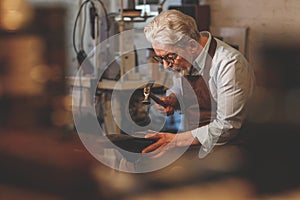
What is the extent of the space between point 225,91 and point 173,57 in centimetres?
11

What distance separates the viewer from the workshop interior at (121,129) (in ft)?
3.52

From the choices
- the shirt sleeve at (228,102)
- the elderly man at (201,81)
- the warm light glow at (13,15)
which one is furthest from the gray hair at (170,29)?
the warm light glow at (13,15)

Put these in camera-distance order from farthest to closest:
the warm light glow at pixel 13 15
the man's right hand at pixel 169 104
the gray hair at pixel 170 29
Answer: the warm light glow at pixel 13 15 < the man's right hand at pixel 169 104 < the gray hair at pixel 170 29

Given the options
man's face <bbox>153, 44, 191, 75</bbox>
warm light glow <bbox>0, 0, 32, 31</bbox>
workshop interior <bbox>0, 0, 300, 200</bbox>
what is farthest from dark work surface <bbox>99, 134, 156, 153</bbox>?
warm light glow <bbox>0, 0, 32, 31</bbox>

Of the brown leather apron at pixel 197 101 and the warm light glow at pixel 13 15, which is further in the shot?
the warm light glow at pixel 13 15

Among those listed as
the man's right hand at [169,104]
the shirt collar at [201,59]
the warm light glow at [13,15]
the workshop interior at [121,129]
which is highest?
the warm light glow at [13,15]

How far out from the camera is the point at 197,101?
1.05m

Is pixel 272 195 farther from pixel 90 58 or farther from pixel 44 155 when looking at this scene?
pixel 90 58

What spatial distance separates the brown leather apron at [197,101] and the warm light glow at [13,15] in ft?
1.72

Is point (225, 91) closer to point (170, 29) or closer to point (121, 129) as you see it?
point (170, 29)

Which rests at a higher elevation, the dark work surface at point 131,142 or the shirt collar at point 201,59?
the shirt collar at point 201,59

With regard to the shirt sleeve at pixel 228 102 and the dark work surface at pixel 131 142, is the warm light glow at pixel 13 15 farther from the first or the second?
the shirt sleeve at pixel 228 102

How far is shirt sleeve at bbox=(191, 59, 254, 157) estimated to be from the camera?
1.00 meters

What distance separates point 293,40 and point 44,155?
1294mm
